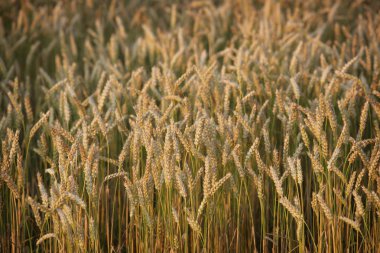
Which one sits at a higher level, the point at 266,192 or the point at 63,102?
the point at 63,102

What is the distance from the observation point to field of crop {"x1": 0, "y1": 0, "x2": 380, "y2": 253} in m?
1.60

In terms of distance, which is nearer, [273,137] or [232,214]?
[232,214]

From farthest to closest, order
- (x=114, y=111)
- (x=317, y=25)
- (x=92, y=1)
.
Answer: (x=92, y=1) → (x=317, y=25) → (x=114, y=111)

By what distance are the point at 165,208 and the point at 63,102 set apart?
78 cm

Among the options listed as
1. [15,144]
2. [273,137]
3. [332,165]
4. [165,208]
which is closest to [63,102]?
[15,144]

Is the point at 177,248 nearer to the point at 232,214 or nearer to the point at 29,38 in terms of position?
the point at 232,214

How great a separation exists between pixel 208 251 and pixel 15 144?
2.40ft

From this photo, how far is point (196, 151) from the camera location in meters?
1.66

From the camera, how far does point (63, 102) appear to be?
217 centimetres

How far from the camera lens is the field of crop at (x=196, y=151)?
1602 millimetres

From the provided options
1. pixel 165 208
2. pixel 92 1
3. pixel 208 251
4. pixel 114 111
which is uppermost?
pixel 92 1

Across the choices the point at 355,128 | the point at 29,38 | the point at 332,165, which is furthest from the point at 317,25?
the point at 332,165

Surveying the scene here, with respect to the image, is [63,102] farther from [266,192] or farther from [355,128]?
[355,128]

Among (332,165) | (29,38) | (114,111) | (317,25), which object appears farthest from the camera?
(317,25)
